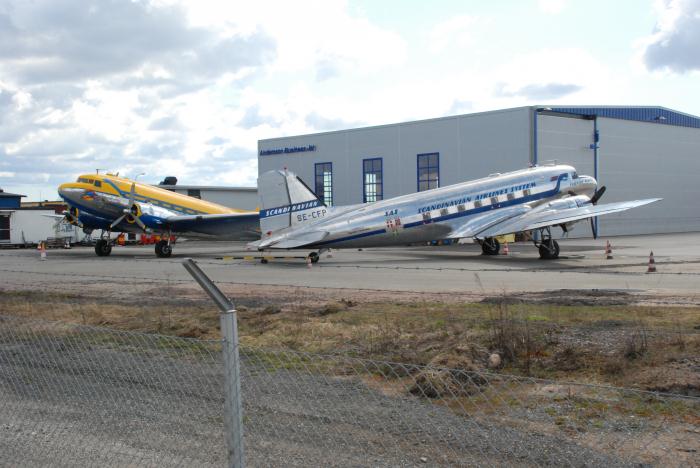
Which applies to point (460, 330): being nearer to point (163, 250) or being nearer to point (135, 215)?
point (163, 250)

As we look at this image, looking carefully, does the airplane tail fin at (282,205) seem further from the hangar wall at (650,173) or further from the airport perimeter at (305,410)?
the hangar wall at (650,173)

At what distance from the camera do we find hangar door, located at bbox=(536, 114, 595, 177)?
49.5 m

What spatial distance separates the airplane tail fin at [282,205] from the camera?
27.4 meters

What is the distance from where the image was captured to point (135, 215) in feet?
117

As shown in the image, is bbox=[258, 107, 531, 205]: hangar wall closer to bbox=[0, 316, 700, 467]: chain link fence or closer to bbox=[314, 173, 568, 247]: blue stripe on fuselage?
bbox=[314, 173, 568, 247]: blue stripe on fuselage

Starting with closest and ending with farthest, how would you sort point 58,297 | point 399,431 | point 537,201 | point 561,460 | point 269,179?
point 561,460 < point 399,431 < point 58,297 < point 269,179 < point 537,201

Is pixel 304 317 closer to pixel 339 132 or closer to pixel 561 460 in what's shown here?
pixel 561 460

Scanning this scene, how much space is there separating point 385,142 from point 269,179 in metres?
29.7

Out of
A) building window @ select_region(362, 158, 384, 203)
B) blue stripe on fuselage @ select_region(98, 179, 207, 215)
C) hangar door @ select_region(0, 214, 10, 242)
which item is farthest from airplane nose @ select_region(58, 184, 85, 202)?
building window @ select_region(362, 158, 384, 203)

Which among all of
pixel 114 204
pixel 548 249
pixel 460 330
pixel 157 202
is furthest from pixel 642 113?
pixel 460 330

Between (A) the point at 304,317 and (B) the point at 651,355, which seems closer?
(B) the point at 651,355

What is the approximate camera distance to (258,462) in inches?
226

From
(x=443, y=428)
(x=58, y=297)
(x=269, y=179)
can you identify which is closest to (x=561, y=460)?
(x=443, y=428)

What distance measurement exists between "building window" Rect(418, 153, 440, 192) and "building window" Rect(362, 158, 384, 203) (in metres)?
3.83
